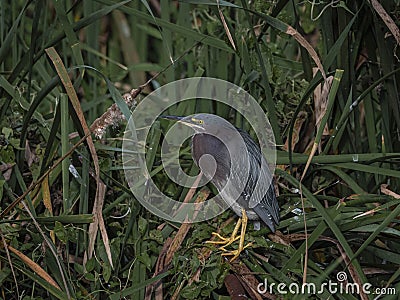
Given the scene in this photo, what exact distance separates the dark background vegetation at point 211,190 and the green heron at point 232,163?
49mm

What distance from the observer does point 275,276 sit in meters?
1.63

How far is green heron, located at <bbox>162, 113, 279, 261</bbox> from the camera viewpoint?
180cm

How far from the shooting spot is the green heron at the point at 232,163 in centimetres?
180

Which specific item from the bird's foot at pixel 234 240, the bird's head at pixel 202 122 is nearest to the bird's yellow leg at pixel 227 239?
the bird's foot at pixel 234 240

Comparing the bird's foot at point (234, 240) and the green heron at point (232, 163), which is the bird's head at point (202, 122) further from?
the bird's foot at point (234, 240)

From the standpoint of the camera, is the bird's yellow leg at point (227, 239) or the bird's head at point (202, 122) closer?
the bird's yellow leg at point (227, 239)

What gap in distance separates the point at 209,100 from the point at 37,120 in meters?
0.53

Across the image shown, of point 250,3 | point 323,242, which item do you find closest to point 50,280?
point 323,242

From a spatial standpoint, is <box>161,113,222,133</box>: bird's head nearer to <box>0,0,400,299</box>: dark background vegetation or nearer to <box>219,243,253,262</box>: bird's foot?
<box>0,0,400,299</box>: dark background vegetation

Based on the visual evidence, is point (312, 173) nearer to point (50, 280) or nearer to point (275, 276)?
point (275, 276)

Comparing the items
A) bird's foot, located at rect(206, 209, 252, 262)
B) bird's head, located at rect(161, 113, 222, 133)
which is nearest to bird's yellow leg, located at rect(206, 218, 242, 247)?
bird's foot, located at rect(206, 209, 252, 262)

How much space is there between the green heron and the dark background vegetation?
0.16 ft

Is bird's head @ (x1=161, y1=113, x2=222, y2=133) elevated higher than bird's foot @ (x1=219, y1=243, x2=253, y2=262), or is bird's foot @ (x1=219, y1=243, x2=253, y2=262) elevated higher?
bird's head @ (x1=161, y1=113, x2=222, y2=133)

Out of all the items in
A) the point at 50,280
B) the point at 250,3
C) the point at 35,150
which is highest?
the point at 250,3
